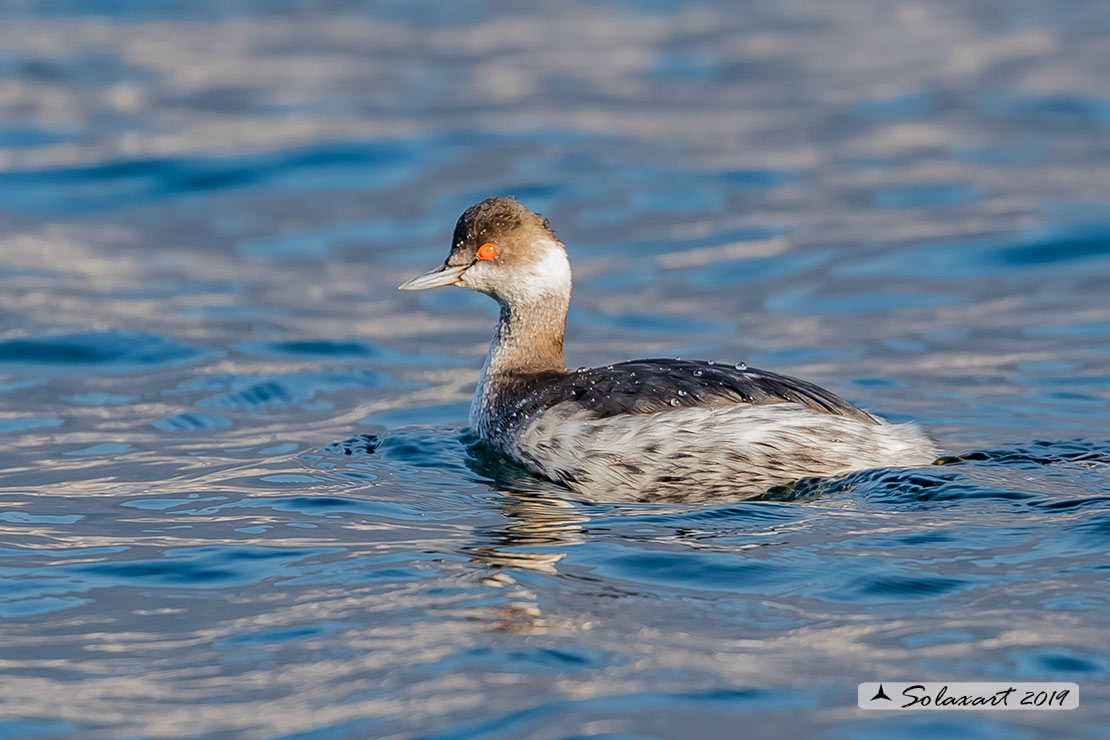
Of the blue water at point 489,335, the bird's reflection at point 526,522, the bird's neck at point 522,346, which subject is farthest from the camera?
the bird's neck at point 522,346

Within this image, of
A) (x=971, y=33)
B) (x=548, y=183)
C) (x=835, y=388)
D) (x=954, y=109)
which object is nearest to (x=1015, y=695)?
(x=835, y=388)

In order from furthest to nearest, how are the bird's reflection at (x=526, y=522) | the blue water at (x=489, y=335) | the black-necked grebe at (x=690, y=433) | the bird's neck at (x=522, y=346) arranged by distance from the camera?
the bird's neck at (x=522, y=346), the black-necked grebe at (x=690, y=433), the bird's reflection at (x=526, y=522), the blue water at (x=489, y=335)

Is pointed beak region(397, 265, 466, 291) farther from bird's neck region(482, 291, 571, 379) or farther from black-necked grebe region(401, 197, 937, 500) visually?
black-necked grebe region(401, 197, 937, 500)

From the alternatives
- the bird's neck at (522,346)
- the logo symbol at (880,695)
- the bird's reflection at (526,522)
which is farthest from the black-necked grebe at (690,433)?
the logo symbol at (880,695)

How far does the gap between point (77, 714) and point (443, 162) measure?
11098 millimetres

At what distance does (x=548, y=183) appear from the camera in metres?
15.0

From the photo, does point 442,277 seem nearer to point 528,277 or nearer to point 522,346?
point 528,277

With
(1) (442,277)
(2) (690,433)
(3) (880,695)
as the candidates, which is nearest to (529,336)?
(1) (442,277)

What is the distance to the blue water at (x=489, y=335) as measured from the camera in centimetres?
529

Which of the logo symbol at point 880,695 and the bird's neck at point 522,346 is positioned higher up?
the bird's neck at point 522,346

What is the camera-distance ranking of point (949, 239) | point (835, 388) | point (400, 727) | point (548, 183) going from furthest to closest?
point (548, 183) → point (949, 239) → point (835, 388) → point (400, 727)

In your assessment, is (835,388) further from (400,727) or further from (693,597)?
(400,727)

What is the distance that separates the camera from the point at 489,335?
11.6m

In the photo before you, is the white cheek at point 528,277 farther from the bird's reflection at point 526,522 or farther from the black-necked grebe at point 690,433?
the bird's reflection at point 526,522
